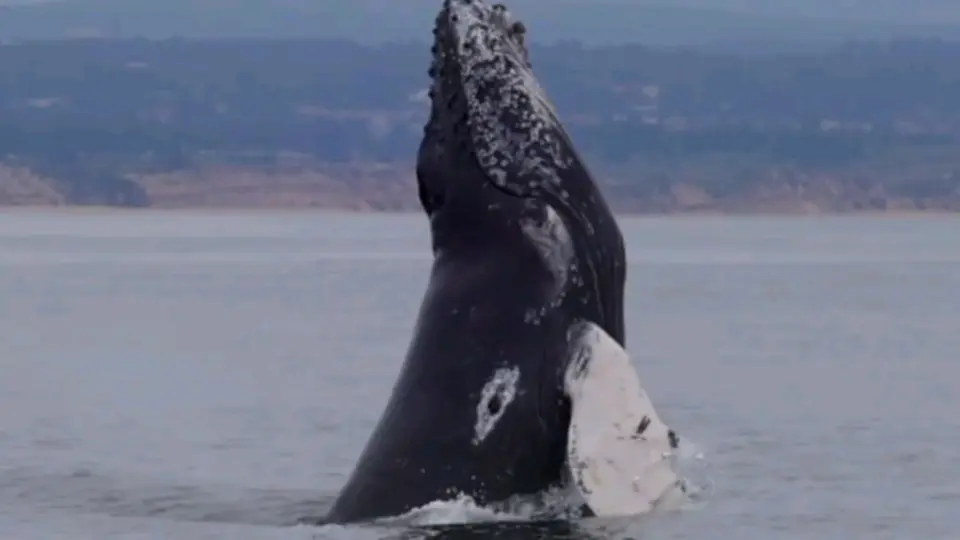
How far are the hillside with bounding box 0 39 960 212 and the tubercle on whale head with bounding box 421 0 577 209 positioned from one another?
392 feet

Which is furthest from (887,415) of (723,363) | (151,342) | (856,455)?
(151,342)

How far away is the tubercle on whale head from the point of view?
1214 centimetres

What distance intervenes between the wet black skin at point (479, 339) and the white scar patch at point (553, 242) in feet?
0.09

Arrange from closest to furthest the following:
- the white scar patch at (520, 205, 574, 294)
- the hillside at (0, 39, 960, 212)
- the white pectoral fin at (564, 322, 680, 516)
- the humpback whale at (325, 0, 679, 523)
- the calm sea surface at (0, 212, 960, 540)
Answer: the white pectoral fin at (564, 322, 680, 516) < the humpback whale at (325, 0, 679, 523) < the white scar patch at (520, 205, 574, 294) < the calm sea surface at (0, 212, 960, 540) < the hillside at (0, 39, 960, 212)

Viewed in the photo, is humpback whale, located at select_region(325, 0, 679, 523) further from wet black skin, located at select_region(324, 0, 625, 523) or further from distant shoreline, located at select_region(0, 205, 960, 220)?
distant shoreline, located at select_region(0, 205, 960, 220)

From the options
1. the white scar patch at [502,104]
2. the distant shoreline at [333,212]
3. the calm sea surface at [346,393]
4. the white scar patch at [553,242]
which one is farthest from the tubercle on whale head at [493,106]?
the distant shoreline at [333,212]

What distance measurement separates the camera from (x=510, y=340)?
38.2 ft

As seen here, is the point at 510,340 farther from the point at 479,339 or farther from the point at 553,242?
the point at 553,242

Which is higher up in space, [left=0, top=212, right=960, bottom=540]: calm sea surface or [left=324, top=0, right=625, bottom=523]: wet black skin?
[left=324, top=0, right=625, bottom=523]: wet black skin

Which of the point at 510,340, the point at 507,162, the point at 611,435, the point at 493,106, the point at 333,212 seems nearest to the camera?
the point at 611,435

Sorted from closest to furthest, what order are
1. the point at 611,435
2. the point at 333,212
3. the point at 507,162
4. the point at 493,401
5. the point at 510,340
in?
the point at 611,435
the point at 493,401
the point at 510,340
the point at 507,162
the point at 333,212

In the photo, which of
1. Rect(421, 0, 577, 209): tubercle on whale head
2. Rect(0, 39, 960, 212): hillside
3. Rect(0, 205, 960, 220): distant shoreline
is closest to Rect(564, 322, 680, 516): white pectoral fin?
Rect(421, 0, 577, 209): tubercle on whale head

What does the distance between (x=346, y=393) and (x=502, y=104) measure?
33.3 feet

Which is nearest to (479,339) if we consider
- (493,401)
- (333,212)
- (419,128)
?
(493,401)
